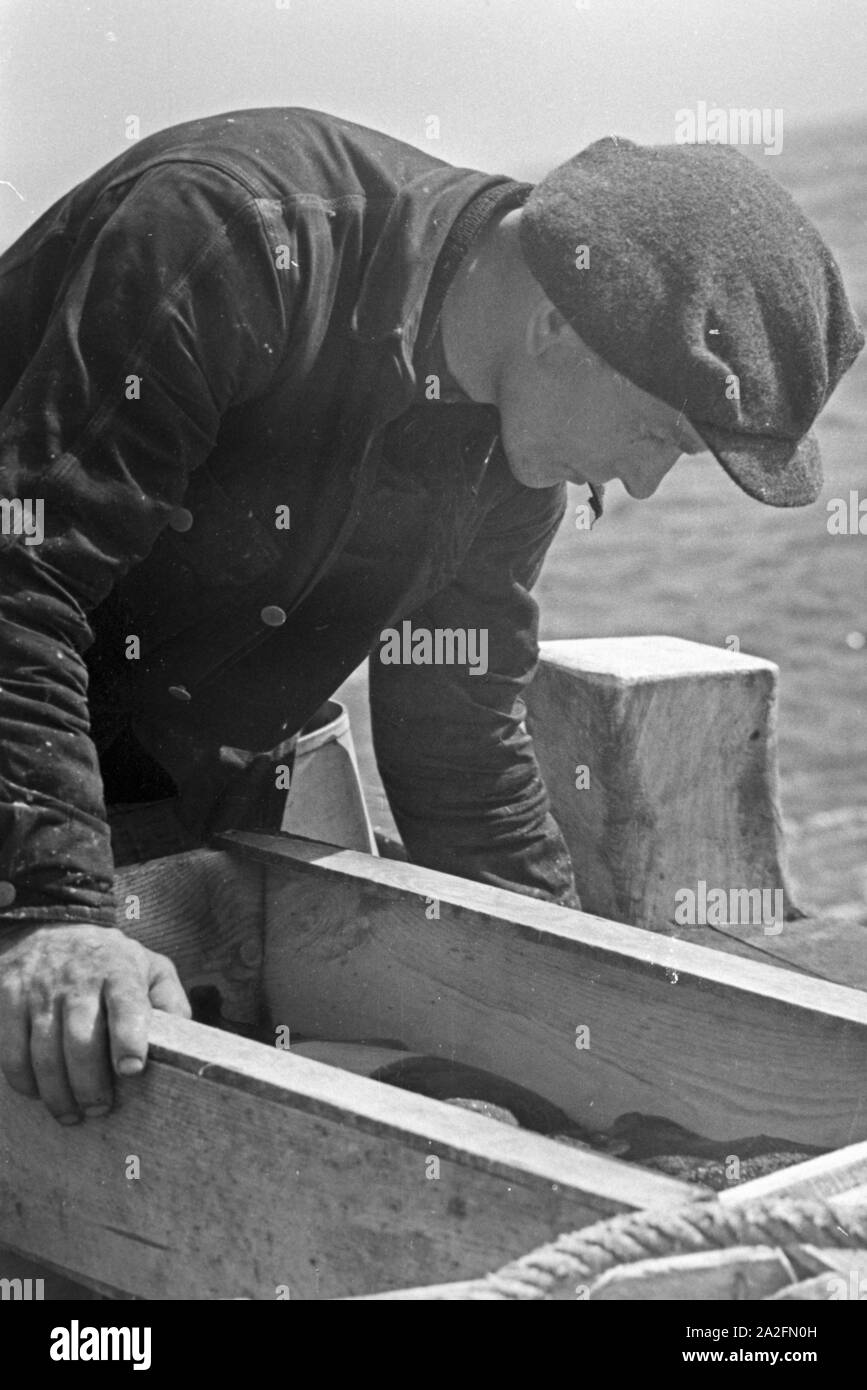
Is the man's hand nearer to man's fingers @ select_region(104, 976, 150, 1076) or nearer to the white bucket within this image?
A: man's fingers @ select_region(104, 976, 150, 1076)

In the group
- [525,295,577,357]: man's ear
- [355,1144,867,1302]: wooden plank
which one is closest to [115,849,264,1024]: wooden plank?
[525,295,577,357]: man's ear

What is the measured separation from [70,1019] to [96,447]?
0.62m

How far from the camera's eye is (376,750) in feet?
10.3

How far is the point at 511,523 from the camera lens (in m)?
2.89

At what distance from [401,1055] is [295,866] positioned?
1.02 ft

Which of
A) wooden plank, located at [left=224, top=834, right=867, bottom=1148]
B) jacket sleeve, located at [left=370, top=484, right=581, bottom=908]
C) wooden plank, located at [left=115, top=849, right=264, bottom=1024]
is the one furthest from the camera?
jacket sleeve, located at [left=370, top=484, right=581, bottom=908]

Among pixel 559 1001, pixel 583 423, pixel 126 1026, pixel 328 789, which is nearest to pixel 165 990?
pixel 126 1026

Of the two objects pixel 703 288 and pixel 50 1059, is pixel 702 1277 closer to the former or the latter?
pixel 50 1059

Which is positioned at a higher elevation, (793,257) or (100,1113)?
(793,257)

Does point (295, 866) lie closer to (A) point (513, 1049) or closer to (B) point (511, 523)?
(A) point (513, 1049)

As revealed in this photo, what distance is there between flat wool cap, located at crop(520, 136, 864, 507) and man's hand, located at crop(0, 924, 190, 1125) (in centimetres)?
88

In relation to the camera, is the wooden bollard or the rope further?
the wooden bollard

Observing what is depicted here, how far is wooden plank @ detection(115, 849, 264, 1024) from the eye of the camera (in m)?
2.63

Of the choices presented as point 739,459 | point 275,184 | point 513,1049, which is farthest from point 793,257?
point 513,1049
